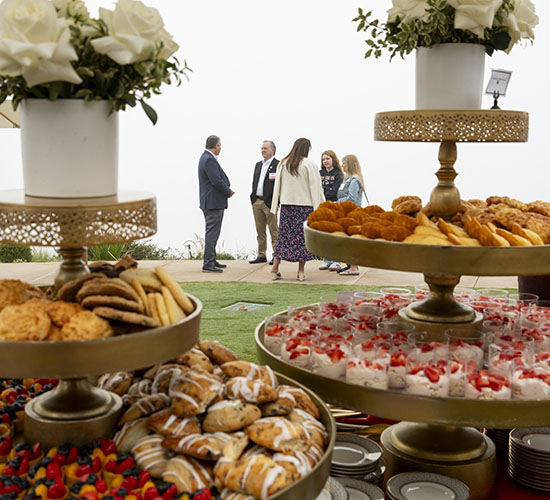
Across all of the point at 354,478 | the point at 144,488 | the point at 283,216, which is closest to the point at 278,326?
the point at 354,478

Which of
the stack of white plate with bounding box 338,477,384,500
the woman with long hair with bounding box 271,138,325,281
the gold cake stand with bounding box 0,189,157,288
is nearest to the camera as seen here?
the gold cake stand with bounding box 0,189,157,288

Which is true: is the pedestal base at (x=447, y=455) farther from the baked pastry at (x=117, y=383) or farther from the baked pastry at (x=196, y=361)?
the baked pastry at (x=117, y=383)

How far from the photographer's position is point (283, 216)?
8.45 metres

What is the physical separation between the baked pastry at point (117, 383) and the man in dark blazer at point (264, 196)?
750 centimetres

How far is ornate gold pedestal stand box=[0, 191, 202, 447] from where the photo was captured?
4.96 feet

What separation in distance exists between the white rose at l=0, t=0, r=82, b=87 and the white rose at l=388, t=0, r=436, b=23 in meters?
1.36

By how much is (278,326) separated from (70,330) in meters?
1.22

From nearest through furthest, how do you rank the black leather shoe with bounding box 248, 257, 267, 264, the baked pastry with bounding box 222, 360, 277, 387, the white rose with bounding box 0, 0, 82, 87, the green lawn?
the white rose with bounding box 0, 0, 82, 87
the baked pastry with bounding box 222, 360, 277, 387
the green lawn
the black leather shoe with bounding box 248, 257, 267, 264

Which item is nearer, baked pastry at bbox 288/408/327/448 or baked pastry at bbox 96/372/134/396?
baked pastry at bbox 288/408/327/448

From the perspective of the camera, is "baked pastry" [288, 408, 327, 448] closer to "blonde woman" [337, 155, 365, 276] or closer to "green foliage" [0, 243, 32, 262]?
"blonde woman" [337, 155, 365, 276]

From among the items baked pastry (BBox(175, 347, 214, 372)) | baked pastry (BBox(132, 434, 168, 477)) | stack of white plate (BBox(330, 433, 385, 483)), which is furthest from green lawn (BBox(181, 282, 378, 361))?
baked pastry (BBox(132, 434, 168, 477))

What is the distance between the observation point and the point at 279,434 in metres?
1.64

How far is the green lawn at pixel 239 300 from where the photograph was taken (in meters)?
5.94

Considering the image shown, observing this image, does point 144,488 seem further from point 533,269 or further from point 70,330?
point 533,269
